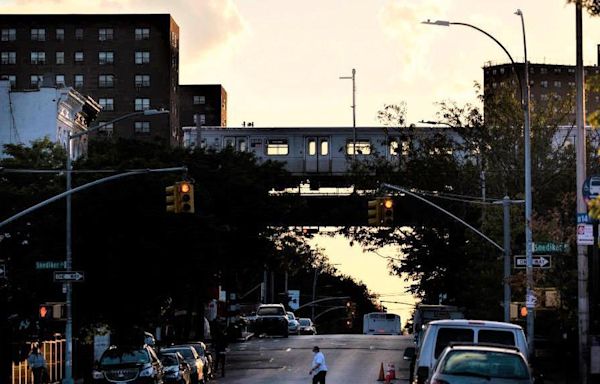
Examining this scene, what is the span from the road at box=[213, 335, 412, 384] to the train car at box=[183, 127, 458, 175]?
404 inches

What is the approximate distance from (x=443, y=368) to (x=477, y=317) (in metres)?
41.6

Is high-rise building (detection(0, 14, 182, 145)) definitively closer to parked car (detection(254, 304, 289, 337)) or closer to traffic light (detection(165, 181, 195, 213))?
parked car (detection(254, 304, 289, 337))

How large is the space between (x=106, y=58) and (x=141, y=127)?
318 inches

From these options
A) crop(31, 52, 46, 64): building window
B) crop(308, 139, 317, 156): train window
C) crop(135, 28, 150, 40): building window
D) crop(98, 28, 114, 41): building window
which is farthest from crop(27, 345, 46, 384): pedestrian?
crop(98, 28, 114, 41): building window

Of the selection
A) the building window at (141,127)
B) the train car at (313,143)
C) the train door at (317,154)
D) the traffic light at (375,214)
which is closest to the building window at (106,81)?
the building window at (141,127)

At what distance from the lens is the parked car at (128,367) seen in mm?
40312

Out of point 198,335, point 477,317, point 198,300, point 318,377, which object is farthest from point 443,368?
point 198,335

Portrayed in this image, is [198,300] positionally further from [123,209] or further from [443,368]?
[443,368]

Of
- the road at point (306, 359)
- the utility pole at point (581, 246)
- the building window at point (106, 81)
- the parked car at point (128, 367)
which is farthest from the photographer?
the building window at point (106, 81)

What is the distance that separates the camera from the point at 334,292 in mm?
184625

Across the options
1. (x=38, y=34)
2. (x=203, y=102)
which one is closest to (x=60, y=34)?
(x=38, y=34)

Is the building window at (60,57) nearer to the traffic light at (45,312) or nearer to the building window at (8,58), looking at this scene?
the building window at (8,58)

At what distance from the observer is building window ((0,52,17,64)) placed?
142 metres

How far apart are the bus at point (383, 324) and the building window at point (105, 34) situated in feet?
194
